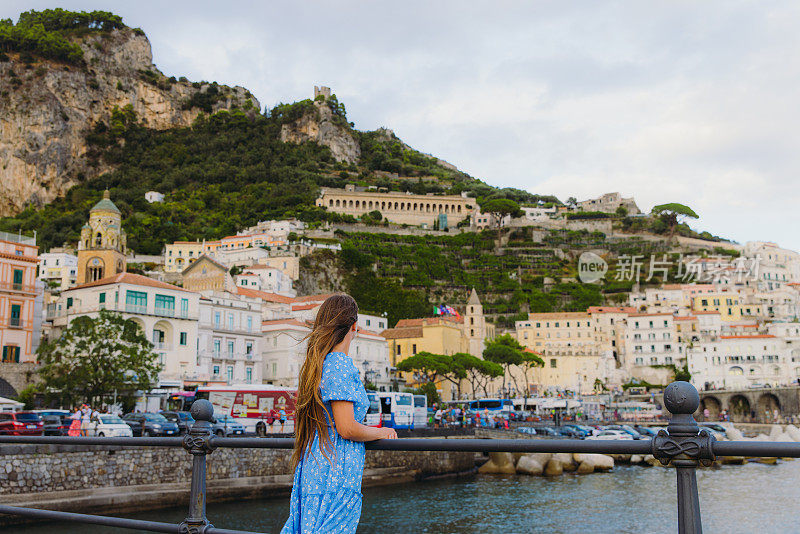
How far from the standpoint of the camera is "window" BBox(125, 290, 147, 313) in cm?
3756

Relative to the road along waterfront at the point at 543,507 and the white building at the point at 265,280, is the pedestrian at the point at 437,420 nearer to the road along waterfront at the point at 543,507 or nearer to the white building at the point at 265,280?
the road along waterfront at the point at 543,507

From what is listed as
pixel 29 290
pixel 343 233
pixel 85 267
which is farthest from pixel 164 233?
pixel 29 290

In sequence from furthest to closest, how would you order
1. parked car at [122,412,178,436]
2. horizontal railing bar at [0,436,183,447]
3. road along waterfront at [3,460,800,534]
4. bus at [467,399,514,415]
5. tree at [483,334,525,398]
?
tree at [483,334,525,398]
bus at [467,399,514,415]
parked car at [122,412,178,436]
road along waterfront at [3,460,800,534]
horizontal railing bar at [0,436,183,447]

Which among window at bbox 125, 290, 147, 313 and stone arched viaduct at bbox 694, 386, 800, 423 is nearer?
window at bbox 125, 290, 147, 313

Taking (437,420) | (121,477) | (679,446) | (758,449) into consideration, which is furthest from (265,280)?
(758,449)

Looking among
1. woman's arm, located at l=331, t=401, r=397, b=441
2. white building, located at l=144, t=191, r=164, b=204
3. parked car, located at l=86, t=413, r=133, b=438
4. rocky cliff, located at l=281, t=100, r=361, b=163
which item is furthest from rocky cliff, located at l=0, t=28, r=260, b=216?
woman's arm, located at l=331, t=401, r=397, b=441

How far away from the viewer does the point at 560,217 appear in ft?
409

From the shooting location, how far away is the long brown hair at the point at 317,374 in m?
2.87

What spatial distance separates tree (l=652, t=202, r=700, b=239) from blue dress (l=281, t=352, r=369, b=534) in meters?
123

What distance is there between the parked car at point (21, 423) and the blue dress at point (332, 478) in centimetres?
2000

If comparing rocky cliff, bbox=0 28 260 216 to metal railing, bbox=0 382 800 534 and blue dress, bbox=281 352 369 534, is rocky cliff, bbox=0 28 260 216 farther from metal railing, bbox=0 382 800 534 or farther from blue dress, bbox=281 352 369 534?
metal railing, bbox=0 382 800 534

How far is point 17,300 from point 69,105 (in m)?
90.9

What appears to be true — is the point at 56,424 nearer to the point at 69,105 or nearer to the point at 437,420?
the point at 437,420

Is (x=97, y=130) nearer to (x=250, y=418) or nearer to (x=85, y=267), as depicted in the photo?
(x=85, y=267)
